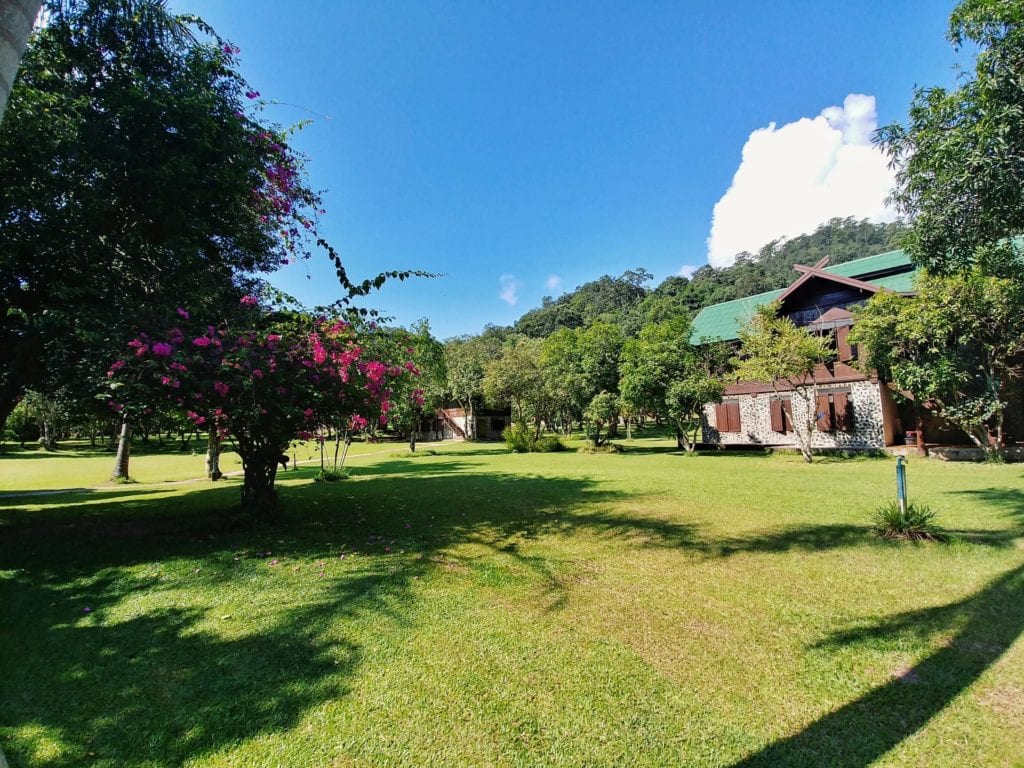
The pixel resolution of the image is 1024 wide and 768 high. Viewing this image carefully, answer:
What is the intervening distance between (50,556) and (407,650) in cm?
552

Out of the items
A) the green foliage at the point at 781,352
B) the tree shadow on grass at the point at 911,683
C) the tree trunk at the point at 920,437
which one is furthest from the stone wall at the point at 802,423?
the tree shadow on grass at the point at 911,683

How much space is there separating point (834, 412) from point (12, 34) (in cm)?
2385

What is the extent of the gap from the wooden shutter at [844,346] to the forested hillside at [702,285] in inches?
1384

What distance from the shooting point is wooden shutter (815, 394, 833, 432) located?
64.7ft

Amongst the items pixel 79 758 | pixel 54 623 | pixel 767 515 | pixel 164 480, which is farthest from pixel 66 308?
pixel 164 480

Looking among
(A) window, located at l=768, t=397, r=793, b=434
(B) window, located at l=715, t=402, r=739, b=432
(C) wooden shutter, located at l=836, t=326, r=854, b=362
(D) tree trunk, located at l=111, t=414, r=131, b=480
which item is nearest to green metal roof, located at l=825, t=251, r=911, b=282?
(C) wooden shutter, located at l=836, t=326, r=854, b=362

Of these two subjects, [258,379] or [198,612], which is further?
[258,379]

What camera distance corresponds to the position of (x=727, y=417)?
914 inches

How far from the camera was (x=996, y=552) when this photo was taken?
5273 millimetres

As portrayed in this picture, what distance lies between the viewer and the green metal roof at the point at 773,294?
63.7ft

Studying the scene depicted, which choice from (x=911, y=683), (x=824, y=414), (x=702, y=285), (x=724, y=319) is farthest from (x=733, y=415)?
(x=702, y=285)

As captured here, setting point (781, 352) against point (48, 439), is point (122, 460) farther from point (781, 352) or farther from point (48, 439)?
point (48, 439)

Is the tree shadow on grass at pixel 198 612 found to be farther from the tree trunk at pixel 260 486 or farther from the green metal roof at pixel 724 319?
the green metal roof at pixel 724 319

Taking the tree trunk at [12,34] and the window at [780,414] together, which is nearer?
the tree trunk at [12,34]
